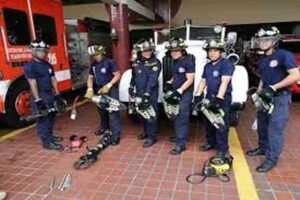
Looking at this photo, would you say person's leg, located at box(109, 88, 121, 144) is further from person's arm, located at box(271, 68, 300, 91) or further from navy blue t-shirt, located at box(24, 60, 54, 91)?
person's arm, located at box(271, 68, 300, 91)

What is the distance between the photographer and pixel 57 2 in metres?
7.48

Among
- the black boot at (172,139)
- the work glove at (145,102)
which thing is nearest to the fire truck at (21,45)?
the work glove at (145,102)

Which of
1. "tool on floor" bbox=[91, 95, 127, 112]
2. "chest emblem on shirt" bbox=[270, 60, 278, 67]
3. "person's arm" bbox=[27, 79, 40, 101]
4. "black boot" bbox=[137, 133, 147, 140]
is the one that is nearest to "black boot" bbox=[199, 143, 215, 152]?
"black boot" bbox=[137, 133, 147, 140]

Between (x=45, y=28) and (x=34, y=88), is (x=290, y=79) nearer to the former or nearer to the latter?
(x=34, y=88)

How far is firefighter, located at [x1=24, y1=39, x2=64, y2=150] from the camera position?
4688mm

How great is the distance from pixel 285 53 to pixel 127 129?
3285mm

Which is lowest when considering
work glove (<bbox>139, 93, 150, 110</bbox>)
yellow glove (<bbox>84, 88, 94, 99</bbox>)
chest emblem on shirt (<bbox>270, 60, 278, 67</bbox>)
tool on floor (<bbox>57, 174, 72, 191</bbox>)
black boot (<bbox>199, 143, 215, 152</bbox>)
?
black boot (<bbox>199, 143, 215, 152</bbox>)

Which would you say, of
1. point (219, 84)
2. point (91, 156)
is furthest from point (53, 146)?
point (219, 84)

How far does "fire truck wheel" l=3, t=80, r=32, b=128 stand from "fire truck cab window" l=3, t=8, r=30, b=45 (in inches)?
32.9

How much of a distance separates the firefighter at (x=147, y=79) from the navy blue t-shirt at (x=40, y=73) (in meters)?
1.32

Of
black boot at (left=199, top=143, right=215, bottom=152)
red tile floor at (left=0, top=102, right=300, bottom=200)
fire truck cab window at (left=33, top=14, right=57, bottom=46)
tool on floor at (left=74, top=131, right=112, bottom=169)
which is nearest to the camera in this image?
red tile floor at (left=0, top=102, right=300, bottom=200)

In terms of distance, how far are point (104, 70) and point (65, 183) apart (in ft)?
6.84

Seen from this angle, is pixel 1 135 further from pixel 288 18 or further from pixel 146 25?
pixel 288 18

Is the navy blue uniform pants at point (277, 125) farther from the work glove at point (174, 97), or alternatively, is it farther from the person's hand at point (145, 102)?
the person's hand at point (145, 102)
